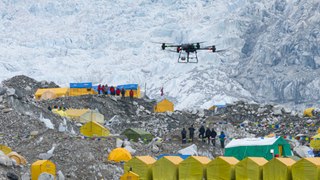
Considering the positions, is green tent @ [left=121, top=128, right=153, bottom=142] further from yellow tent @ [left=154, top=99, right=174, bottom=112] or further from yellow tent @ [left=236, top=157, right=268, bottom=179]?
yellow tent @ [left=236, top=157, right=268, bottom=179]

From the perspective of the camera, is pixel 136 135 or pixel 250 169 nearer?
pixel 250 169

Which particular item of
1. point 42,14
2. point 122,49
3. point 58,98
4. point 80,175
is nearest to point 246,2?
point 122,49

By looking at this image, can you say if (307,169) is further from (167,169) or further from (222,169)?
(167,169)

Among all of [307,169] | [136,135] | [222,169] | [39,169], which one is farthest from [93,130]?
[307,169]

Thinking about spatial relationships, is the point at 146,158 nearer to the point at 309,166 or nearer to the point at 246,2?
the point at 309,166

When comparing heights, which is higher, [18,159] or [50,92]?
[18,159]

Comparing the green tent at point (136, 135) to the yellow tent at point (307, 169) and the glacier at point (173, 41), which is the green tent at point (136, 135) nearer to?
the yellow tent at point (307, 169)

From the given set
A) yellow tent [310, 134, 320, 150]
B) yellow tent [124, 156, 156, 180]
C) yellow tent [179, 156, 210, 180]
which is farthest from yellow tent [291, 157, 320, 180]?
yellow tent [310, 134, 320, 150]
